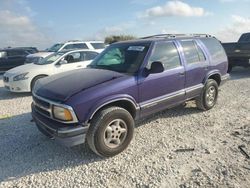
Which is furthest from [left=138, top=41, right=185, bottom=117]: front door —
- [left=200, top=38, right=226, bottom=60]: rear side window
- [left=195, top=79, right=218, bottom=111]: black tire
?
[left=200, top=38, right=226, bottom=60]: rear side window

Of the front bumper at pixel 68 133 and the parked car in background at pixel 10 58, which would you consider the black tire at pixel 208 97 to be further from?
the parked car in background at pixel 10 58

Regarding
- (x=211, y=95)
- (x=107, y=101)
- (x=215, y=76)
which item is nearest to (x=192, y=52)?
(x=215, y=76)

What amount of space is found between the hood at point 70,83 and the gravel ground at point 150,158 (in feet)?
3.40

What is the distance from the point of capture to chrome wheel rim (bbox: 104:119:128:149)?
13.1 ft

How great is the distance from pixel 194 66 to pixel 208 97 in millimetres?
1033

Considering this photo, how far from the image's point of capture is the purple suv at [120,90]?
3.71 meters

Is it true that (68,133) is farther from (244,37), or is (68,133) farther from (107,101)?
(244,37)

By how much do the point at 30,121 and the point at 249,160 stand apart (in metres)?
4.47

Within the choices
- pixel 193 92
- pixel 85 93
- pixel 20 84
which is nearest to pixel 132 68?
pixel 85 93

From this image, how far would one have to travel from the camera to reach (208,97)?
6.11 m

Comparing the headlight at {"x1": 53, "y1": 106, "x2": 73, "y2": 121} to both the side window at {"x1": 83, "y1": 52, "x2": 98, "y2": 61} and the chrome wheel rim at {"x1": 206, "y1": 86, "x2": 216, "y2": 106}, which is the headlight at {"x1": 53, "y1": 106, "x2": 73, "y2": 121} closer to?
the chrome wheel rim at {"x1": 206, "y1": 86, "x2": 216, "y2": 106}

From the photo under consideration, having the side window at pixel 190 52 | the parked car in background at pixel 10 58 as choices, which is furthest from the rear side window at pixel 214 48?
the parked car in background at pixel 10 58

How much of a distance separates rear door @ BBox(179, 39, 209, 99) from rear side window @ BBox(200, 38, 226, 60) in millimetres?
364

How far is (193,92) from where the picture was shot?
556 cm
